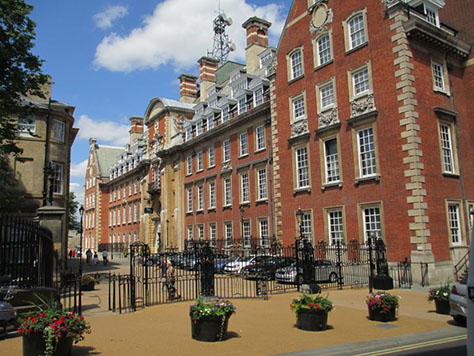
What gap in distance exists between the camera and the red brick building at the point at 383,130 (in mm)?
20422

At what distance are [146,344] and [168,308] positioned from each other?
5.29 metres

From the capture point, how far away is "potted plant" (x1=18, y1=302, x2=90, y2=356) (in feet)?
24.1

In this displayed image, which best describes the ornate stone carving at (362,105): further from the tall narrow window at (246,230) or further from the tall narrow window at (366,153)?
the tall narrow window at (246,230)

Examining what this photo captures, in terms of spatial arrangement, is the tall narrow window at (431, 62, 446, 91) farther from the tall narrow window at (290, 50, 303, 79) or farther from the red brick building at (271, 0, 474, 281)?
the tall narrow window at (290, 50, 303, 79)

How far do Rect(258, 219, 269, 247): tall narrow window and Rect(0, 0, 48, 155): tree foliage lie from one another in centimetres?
1952

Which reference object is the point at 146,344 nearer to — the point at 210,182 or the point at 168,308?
the point at 168,308

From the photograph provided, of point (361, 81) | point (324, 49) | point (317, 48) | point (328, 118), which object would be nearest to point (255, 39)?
point (317, 48)

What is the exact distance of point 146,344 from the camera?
8977mm

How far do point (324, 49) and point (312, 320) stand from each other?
20.1m

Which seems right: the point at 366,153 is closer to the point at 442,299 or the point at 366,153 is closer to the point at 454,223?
the point at 454,223

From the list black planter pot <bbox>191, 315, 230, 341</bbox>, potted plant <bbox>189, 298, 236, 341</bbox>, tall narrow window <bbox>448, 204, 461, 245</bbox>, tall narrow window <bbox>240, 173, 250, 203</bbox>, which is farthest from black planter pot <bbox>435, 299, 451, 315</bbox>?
tall narrow window <bbox>240, 173, 250, 203</bbox>

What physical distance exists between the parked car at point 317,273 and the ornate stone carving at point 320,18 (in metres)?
15.2

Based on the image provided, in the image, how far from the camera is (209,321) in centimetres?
918

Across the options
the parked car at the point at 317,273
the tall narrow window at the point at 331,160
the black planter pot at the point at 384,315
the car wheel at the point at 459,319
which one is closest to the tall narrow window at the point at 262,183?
the tall narrow window at the point at 331,160
